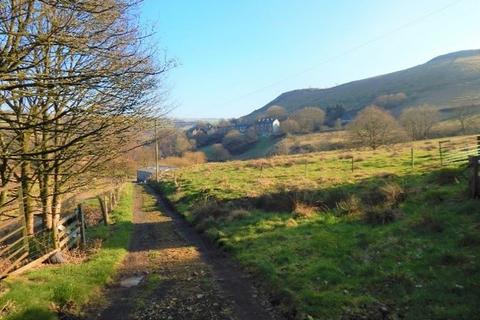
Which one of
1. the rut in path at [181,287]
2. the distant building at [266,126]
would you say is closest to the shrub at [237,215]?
the rut in path at [181,287]

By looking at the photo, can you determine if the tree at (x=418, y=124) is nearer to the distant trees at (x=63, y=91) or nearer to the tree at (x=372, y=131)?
the tree at (x=372, y=131)

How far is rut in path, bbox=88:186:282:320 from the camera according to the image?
897 cm

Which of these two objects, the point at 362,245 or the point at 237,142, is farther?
the point at 237,142

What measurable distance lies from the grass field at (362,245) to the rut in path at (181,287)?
582mm

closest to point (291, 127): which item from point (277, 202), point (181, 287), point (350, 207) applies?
point (277, 202)

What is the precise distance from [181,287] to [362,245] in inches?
195

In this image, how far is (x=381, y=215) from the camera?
14.3 meters

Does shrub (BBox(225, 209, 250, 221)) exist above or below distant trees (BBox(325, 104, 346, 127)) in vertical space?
below

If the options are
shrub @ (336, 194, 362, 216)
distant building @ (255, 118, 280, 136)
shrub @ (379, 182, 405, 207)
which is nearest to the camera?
shrub @ (336, 194, 362, 216)

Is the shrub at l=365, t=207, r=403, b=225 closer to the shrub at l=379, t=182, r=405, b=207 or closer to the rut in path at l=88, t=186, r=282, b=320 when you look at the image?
the shrub at l=379, t=182, r=405, b=207

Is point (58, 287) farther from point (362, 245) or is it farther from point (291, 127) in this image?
point (291, 127)

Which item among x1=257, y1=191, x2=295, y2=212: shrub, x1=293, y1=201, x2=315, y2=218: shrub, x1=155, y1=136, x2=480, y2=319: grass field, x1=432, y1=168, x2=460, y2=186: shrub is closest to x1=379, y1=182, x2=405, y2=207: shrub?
x1=155, y1=136, x2=480, y2=319: grass field

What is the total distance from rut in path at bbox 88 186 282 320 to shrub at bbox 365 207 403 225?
4.83m

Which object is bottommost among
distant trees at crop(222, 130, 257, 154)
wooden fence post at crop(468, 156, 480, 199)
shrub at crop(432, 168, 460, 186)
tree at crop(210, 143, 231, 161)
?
tree at crop(210, 143, 231, 161)
